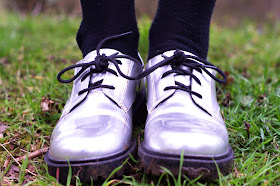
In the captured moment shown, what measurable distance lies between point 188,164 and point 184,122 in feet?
0.48

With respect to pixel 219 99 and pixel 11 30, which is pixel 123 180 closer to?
pixel 219 99

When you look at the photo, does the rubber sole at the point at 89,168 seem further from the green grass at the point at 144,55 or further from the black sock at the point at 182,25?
the black sock at the point at 182,25

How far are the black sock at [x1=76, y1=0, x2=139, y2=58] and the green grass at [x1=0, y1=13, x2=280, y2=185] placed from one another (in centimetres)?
27

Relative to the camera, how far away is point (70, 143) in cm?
82

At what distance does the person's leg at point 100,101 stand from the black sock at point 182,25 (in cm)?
14

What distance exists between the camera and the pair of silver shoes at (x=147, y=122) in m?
0.79

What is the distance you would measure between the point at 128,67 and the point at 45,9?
409 centimetres

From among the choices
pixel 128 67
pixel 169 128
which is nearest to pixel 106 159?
pixel 169 128

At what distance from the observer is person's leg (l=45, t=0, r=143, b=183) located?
0.80 m

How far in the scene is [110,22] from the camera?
122cm

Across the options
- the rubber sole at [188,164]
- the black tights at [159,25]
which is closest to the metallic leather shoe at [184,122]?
the rubber sole at [188,164]

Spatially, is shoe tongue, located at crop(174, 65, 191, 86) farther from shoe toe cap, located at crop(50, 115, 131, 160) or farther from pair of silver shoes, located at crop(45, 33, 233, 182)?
shoe toe cap, located at crop(50, 115, 131, 160)

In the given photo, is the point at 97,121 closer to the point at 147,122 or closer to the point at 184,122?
the point at 147,122

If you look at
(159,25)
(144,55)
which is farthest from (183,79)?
(144,55)
